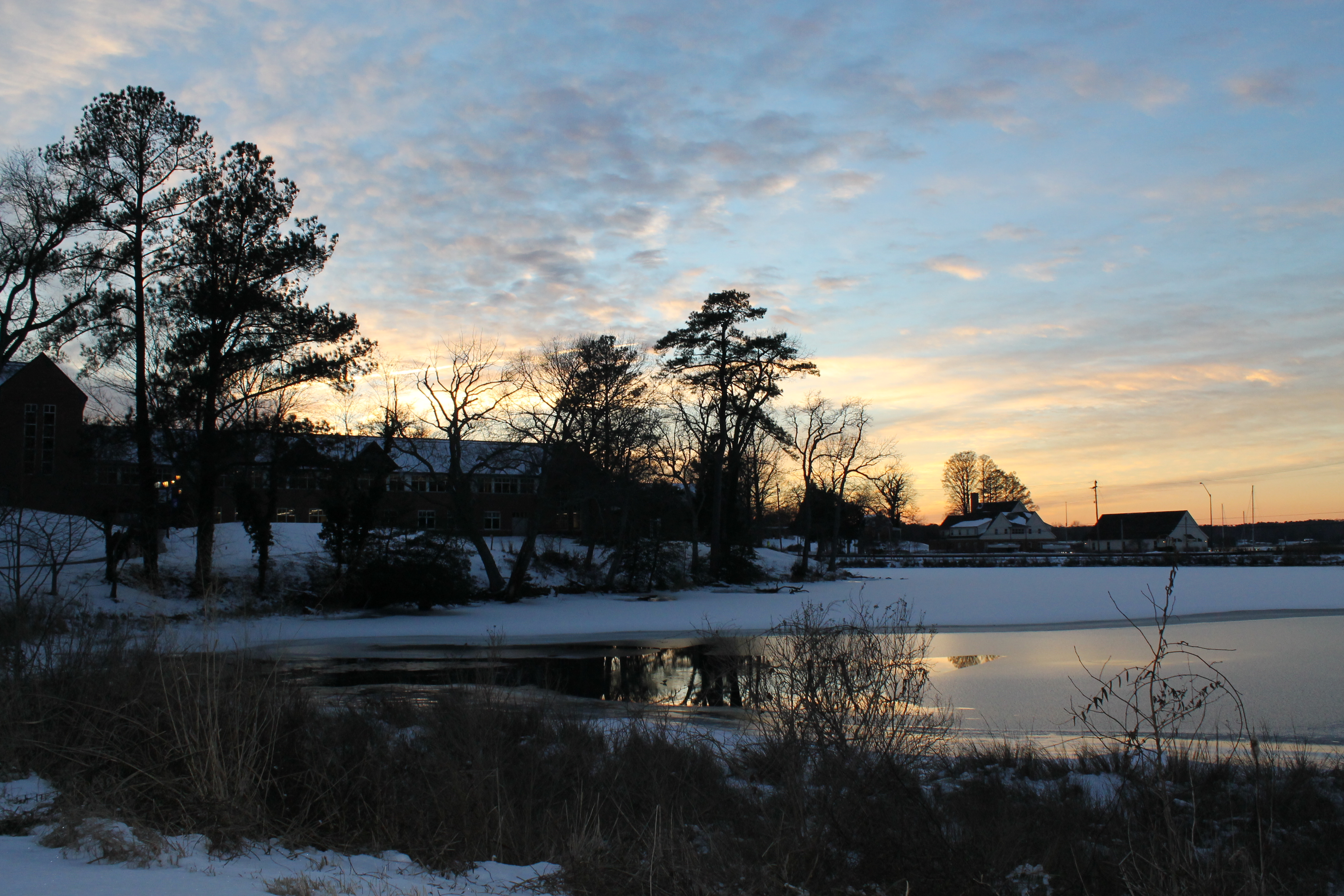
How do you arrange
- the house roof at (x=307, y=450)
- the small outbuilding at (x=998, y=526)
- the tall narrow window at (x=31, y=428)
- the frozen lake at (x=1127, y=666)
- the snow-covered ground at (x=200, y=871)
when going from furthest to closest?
the small outbuilding at (x=998, y=526), the tall narrow window at (x=31, y=428), the house roof at (x=307, y=450), the frozen lake at (x=1127, y=666), the snow-covered ground at (x=200, y=871)

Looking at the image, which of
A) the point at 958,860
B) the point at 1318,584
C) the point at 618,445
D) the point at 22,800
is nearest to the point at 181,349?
the point at 618,445

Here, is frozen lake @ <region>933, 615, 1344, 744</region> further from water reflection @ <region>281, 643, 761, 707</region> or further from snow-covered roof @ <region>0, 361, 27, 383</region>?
snow-covered roof @ <region>0, 361, 27, 383</region>

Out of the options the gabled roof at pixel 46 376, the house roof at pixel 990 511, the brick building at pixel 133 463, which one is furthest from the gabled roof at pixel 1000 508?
the gabled roof at pixel 46 376

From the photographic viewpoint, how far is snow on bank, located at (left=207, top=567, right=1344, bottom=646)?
25750 mm

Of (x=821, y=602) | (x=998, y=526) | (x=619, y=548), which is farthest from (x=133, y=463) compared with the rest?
(x=998, y=526)

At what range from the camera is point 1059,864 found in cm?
736

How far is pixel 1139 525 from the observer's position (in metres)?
103

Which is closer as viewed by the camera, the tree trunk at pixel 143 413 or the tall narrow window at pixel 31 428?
the tree trunk at pixel 143 413

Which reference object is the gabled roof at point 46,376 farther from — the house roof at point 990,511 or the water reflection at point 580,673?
the house roof at point 990,511

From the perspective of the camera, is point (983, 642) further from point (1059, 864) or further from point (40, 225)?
point (40, 225)

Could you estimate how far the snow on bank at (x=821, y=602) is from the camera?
84.5 ft

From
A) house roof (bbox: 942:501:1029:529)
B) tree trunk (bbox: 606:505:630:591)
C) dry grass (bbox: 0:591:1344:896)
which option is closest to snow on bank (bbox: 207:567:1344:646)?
tree trunk (bbox: 606:505:630:591)

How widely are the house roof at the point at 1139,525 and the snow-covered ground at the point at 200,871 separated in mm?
106874

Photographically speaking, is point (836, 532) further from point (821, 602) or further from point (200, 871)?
point (200, 871)
